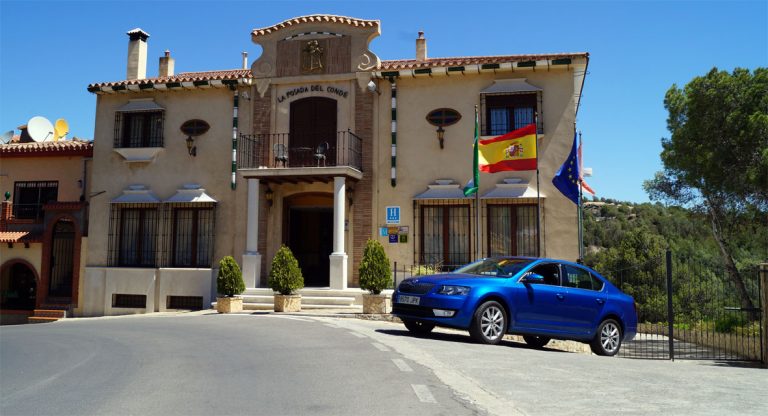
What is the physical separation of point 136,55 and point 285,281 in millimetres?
12199

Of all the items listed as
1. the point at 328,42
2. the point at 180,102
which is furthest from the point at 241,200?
the point at 328,42

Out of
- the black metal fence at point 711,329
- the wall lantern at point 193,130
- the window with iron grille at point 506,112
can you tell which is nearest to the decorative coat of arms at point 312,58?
the wall lantern at point 193,130

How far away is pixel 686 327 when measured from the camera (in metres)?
15.1

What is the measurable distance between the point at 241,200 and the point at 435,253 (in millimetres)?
6588

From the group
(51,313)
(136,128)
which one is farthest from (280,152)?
(51,313)

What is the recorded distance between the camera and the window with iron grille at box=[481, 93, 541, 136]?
19.0m

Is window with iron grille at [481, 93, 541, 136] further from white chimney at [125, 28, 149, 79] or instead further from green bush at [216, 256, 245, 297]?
white chimney at [125, 28, 149, 79]

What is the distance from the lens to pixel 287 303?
54.6 ft

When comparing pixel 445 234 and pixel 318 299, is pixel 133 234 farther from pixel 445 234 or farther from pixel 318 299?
pixel 445 234

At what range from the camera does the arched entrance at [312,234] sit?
68.3 feet

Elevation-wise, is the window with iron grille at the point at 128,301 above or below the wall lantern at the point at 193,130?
below

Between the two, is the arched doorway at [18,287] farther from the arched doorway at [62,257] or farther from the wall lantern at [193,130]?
the wall lantern at [193,130]

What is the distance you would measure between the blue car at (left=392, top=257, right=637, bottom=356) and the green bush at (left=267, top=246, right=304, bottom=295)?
625cm

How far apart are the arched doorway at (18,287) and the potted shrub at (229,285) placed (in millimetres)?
10262
